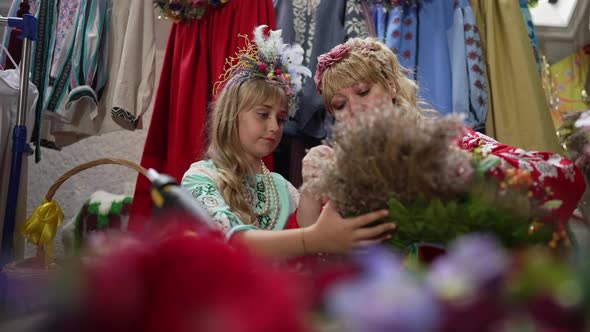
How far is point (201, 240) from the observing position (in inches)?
11.7

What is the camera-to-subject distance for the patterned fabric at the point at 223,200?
3.46ft

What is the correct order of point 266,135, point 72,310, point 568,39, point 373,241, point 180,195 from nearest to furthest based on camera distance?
point 72,310 → point 180,195 → point 373,241 → point 266,135 → point 568,39

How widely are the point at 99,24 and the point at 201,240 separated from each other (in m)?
1.79

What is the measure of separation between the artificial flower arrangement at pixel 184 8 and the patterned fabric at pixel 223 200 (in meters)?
0.63

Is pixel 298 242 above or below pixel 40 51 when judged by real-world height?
below

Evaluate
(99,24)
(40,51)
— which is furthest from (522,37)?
(40,51)

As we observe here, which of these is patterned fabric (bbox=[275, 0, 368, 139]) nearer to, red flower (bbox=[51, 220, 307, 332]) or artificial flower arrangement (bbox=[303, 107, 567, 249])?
artificial flower arrangement (bbox=[303, 107, 567, 249])

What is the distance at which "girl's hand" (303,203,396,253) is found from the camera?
Answer: 0.61 metres

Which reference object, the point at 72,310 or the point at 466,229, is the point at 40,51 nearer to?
the point at 466,229

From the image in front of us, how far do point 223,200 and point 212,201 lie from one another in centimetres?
4

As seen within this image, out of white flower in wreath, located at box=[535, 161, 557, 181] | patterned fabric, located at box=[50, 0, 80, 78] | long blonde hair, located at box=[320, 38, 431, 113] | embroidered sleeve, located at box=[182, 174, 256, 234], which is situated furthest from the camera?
patterned fabric, located at box=[50, 0, 80, 78]

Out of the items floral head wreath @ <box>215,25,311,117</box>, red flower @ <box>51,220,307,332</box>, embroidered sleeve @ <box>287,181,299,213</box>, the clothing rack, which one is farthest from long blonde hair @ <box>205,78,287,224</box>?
red flower @ <box>51,220,307,332</box>

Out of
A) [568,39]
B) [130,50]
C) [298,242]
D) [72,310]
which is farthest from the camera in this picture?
[568,39]

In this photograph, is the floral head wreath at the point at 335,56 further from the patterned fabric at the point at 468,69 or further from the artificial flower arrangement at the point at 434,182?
the artificial flower arrangement at the point at 434,182
